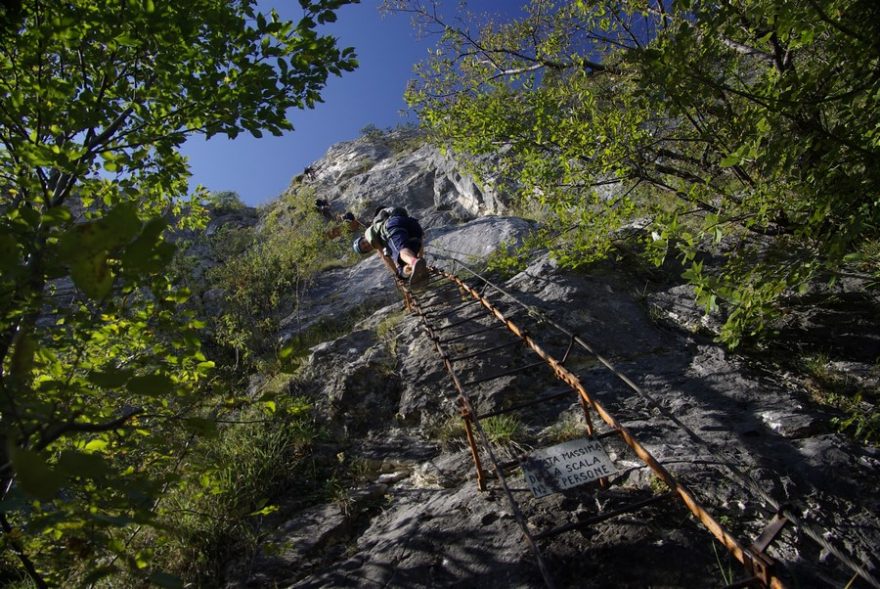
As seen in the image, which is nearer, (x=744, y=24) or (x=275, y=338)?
(x=744, y=24)

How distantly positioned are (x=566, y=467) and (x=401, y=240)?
463 cm

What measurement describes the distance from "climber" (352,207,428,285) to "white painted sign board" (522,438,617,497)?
3.77 metres

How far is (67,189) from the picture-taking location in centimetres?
276

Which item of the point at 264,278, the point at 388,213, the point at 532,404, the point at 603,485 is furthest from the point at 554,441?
the point at 264,278

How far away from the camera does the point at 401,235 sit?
22.7 feet

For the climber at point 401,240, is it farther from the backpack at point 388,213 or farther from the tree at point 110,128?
the tree at point 110,128

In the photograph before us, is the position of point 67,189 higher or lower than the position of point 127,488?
higher

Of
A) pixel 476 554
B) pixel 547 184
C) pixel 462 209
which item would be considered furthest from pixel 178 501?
pixel 462 209

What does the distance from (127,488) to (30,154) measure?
5.94 feet

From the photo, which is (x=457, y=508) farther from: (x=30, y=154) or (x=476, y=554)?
(x=30, y=154)

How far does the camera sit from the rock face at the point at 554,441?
8.01 feet

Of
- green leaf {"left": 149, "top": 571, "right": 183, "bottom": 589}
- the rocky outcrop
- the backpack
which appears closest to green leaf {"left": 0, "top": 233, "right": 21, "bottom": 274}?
green leaf {"left": 149, "top": 571, "right": 183, "bottom": 589}

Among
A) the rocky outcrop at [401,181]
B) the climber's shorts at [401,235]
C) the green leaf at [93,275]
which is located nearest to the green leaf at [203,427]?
the green leaf at [93,275]

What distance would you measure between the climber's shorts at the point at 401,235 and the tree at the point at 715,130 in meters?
1.36
